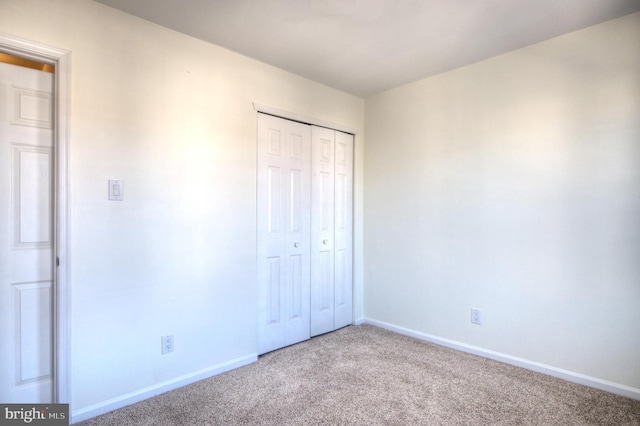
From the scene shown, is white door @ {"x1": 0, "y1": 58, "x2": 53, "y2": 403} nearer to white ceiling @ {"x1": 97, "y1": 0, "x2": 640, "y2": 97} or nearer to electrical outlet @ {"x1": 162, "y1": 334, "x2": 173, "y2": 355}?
electrical outlet @ {"x1": 162, "y1": 334, "x2": 173, "y2": 355}

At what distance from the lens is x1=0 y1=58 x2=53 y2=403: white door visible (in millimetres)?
1784

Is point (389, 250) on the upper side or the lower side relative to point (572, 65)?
lower

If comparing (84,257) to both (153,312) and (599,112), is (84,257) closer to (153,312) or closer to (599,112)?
(153,312)

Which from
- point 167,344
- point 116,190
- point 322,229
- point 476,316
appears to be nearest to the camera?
point 116,190

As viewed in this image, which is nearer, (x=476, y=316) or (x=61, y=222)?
(x=61, y=222)

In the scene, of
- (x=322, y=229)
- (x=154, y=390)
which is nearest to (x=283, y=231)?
Result: (x=322, y=229)

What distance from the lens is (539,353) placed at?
2.49m

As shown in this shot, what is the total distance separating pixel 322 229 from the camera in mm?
3297

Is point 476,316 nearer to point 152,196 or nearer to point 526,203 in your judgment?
point 526,203

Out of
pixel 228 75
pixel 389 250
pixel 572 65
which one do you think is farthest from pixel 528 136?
pixel 228 75

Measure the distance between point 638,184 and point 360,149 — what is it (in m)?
2.28

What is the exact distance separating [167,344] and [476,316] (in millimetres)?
2431

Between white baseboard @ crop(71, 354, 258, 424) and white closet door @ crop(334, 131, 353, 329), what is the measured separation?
3.66 ft

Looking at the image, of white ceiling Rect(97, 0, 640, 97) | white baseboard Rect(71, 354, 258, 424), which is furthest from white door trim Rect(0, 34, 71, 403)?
white ceiling Rect(97, 0, 640, 97)
